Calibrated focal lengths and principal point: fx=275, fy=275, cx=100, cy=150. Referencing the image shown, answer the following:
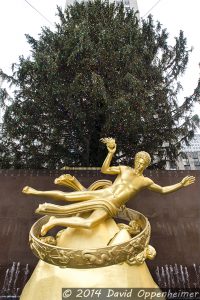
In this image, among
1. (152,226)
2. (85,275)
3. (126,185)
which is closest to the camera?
(85,275)

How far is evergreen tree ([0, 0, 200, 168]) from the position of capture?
26.1ft

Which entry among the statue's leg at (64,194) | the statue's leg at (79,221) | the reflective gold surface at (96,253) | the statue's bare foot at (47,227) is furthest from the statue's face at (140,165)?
the statue's bare foot at (47,227)

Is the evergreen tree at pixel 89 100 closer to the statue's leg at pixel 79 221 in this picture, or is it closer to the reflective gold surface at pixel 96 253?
the statue's leg at pixel 79 221

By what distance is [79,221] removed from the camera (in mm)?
3252

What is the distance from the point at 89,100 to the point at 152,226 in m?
4.37

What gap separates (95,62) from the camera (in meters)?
8.34

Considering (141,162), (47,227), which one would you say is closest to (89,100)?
(141,162)

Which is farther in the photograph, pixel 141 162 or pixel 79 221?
pixel 141 162

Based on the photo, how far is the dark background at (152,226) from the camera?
4926mm

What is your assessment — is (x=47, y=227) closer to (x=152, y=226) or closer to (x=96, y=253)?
(x=96, y=253)

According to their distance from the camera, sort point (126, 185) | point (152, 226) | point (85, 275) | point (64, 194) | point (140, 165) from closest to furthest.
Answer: point (85, 275), point (64, 194), point (126, 185), point (140, 165), point (152, 226)

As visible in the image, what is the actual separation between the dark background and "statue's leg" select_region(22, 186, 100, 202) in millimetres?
2030

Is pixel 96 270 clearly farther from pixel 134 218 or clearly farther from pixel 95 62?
pixel 95 62

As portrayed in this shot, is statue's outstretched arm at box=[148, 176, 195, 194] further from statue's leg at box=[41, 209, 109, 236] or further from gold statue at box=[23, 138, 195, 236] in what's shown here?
statue's leg at box=[41, 209, 109, 236]
